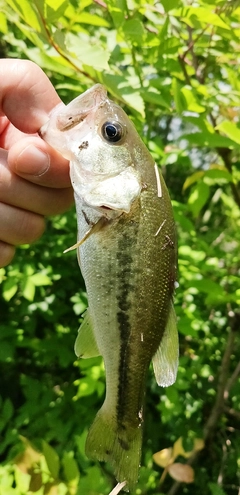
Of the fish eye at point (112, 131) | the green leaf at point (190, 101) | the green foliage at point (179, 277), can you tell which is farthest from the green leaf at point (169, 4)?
the fish eye at point (112, 131)

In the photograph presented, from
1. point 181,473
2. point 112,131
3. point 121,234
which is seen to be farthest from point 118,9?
point 181,473

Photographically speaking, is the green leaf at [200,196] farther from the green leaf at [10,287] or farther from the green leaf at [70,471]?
the green leaf at [70,471]

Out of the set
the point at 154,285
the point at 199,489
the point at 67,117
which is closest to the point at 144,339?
the point at 154,285

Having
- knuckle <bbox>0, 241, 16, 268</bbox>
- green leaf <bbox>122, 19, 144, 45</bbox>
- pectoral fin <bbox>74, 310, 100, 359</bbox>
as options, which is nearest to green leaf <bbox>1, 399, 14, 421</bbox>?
knuckle <bbox>0, 241, 16, 268</bbox>

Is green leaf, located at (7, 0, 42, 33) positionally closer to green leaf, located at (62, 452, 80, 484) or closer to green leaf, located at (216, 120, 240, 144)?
green leaf, located at (216, 120, 240, 144)

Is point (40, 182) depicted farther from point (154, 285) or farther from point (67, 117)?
point (154, 285)

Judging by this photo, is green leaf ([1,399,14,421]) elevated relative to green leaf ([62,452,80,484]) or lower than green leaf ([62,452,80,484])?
lower
